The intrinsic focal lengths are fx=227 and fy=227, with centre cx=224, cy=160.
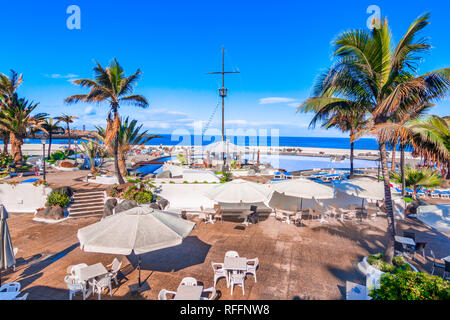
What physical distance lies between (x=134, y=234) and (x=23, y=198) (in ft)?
37.8

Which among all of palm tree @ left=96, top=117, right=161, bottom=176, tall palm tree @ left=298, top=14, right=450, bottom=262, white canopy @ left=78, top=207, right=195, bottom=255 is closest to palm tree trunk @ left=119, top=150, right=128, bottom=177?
palm tree @ left=96, top=117, right=161, bottom=176

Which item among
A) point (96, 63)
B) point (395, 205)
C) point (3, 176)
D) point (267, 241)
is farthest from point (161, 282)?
point (3, 176)

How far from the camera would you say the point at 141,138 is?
15297 millimetres

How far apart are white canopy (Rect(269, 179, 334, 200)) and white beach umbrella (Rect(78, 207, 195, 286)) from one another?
5.34 metres

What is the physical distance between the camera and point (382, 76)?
638 centimetres

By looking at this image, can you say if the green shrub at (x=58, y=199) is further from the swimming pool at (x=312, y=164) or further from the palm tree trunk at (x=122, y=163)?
the swimming pool at (x=312, y=164)

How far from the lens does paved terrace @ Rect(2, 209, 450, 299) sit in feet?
19.4

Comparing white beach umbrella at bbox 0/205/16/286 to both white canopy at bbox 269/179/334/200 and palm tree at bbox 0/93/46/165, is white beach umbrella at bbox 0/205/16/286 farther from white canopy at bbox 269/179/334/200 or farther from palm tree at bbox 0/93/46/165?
palm tree at bbox 0/93/46/165

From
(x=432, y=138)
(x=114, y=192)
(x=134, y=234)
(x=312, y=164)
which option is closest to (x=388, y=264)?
(x=432, y=138)

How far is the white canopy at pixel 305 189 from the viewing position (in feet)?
30.5

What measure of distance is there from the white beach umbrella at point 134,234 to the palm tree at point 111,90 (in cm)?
766
